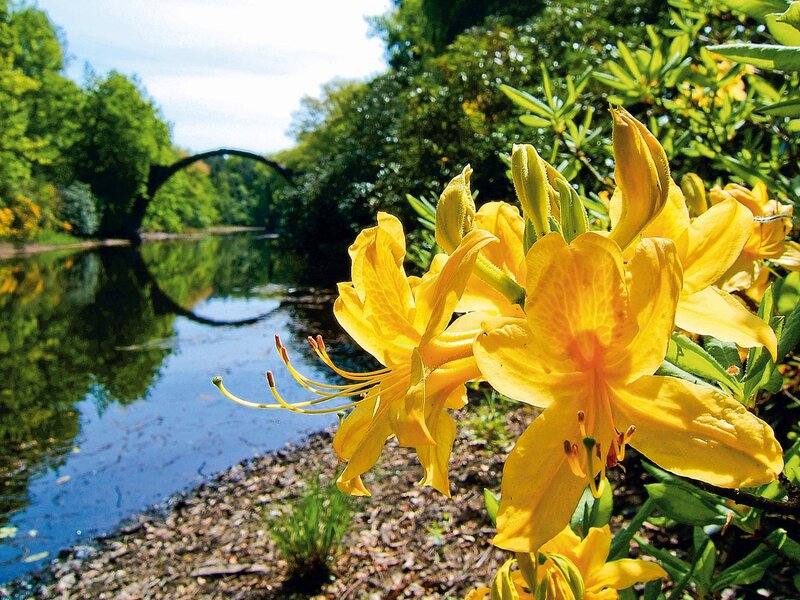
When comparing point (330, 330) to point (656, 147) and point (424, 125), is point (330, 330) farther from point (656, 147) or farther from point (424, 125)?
point (656, 147)

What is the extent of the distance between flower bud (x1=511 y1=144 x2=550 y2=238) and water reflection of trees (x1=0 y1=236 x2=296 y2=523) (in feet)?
16.3

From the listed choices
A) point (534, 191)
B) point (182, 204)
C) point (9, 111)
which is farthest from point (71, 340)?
point (182, 204)

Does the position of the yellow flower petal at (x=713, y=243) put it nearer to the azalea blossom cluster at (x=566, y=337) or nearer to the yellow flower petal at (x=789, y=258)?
the azalea blossom cluster at (x=566, y=337)

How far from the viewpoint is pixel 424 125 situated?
22.0ft

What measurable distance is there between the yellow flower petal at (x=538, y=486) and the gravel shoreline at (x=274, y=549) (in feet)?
7.12

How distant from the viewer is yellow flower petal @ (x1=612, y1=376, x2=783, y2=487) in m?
0.47

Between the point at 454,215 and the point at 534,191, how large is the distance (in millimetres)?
85

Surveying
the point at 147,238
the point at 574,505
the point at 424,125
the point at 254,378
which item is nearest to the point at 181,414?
the point at 254,378

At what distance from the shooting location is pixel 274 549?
3.27 m

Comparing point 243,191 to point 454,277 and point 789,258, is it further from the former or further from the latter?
point 454,277

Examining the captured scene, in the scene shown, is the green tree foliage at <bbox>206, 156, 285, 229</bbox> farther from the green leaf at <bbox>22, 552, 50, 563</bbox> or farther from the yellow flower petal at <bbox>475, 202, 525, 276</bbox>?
the yellow flower petal at <bbox>475, 202, 525, 276</bbox>

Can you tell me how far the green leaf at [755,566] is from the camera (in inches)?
35.9

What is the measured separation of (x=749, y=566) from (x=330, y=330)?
8553 millimetres

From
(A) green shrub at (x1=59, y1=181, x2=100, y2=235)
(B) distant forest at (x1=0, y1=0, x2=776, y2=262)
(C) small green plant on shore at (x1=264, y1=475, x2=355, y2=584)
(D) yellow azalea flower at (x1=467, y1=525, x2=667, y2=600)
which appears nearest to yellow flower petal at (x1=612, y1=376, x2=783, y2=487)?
(D) yellow azalea flower at (x1=467, y1=525, x2=667, y2=600)
